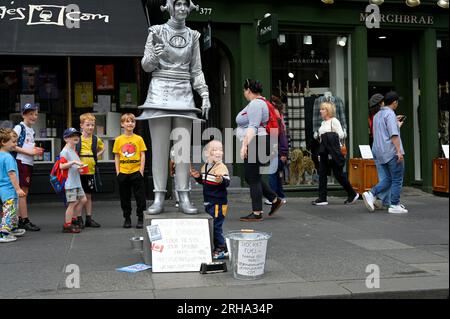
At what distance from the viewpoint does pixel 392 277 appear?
5.49 meters

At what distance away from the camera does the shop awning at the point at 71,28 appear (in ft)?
32.1

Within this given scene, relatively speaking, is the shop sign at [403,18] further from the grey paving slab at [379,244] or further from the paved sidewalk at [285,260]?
the grey paving slab at [379,244]

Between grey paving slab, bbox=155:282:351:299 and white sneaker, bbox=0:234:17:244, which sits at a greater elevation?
white sneaker, bbox=0:234:17:244

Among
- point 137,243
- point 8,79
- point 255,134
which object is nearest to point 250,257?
point 137,243

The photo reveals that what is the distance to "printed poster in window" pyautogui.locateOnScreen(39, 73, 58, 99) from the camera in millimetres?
11586

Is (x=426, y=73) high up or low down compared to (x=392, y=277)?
up

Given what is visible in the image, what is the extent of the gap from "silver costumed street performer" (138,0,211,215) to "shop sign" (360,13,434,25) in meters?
7.18

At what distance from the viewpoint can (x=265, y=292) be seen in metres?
5.00

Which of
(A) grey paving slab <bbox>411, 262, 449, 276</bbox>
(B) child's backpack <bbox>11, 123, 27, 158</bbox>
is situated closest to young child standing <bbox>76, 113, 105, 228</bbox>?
(B) child's backpack <bbox>11, 123, 27, 158</bbox>

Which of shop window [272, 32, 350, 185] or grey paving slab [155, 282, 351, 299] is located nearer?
grey paving slab [155, 282, 351, 299]

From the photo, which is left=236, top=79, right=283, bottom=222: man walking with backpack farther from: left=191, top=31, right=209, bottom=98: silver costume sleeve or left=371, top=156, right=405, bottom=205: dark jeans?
left=371, top=156, right=405, bottom=205: dark jeans

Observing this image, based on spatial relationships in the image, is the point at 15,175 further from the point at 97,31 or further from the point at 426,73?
the point at 426,73
